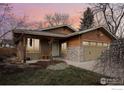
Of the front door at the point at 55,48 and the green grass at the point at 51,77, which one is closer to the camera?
the green grass at the point at 51,77

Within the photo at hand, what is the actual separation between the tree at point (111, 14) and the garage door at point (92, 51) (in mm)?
305

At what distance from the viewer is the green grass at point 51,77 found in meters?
4.23

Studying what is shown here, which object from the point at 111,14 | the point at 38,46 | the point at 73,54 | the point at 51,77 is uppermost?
the point at 111,14

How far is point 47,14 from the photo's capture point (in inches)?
171

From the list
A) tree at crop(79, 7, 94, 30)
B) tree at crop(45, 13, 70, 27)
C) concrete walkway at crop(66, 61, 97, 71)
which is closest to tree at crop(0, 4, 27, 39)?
tree at crop(45, 13, 70, 27)

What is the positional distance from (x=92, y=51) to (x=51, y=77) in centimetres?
70

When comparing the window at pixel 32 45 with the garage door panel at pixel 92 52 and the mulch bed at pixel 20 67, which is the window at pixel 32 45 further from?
the garage door panel at pixel 92 52

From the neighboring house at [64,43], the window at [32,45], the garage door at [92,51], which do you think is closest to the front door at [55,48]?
the neighboring house at [64,43]

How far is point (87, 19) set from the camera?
171 inches

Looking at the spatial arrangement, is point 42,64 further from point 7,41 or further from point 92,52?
point 92,52

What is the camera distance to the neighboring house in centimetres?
435

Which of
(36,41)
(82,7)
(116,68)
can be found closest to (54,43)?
(36,41)

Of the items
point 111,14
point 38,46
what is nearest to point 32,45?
point 38,46

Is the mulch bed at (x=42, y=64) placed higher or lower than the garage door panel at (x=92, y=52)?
lower
